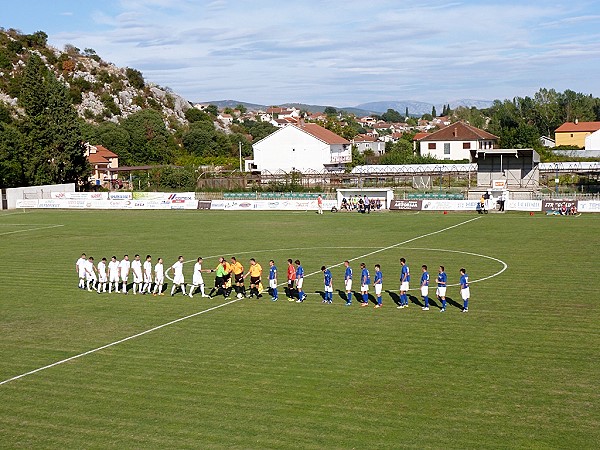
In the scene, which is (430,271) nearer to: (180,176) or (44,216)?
(44,216)

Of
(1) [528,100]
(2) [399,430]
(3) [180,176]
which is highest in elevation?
(1) [528,100]

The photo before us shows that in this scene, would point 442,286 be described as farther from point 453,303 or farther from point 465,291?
point 453,303

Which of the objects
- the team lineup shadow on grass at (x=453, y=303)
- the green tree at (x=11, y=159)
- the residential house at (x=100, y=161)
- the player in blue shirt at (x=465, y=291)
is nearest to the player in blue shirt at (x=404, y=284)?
the team lineup shadow on grass at (x=453, y=303)

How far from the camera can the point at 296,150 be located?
103m

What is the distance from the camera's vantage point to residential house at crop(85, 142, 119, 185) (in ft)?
337

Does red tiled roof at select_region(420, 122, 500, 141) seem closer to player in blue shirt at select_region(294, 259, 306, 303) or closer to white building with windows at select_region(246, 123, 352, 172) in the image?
white building with windows at select_region(246, 123, 352, 172)

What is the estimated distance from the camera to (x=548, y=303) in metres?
25.2

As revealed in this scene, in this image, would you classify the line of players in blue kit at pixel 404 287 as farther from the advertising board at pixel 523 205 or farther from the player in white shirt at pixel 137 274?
the advertising board at pixel 523 205

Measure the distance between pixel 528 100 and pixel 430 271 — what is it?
5390 inches

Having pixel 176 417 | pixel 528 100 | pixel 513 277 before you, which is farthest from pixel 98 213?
pixel 528 100

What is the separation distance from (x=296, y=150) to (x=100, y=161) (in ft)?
95.2

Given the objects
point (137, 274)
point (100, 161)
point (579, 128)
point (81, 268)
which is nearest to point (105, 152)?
point (100, 161)

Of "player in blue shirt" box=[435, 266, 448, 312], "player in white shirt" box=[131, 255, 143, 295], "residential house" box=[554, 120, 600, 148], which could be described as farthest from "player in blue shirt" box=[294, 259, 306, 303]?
"residential house" box=[554, 120, 600, 148]

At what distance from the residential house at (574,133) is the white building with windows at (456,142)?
2389cm
